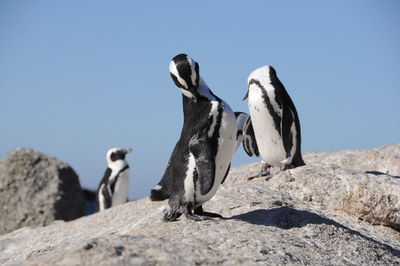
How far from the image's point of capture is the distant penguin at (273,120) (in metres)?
7.80

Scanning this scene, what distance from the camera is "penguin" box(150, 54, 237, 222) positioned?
5129mm

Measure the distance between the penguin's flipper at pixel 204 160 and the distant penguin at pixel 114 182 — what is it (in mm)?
8641

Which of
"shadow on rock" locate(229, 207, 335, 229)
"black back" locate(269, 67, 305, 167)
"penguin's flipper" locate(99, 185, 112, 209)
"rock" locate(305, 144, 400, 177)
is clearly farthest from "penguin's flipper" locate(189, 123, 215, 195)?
"penguin's flipper" locate(99, 185, 112, 209)

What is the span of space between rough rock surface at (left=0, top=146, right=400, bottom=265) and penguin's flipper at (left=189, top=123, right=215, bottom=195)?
0.33 meters

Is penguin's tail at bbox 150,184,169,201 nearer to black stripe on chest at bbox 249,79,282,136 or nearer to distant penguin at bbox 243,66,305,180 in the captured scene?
distant penguin at bbox 243,66,305,180

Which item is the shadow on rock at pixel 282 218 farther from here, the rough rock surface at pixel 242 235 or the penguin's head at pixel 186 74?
the penguin's head at pixel 186 74

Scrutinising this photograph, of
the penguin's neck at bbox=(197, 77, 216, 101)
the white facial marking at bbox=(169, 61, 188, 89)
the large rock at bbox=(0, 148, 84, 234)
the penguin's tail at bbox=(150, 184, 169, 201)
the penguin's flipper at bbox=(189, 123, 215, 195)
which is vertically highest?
the white facial marking at bbox=(169, 61, 188, 89)

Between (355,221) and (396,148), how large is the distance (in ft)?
13.5

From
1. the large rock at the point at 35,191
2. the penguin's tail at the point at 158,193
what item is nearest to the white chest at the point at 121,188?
the large rock at the point at 35,191

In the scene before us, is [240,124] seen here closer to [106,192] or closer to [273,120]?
[273,120]

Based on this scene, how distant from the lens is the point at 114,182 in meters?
13.6

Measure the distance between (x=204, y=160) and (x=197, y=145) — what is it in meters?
0.15

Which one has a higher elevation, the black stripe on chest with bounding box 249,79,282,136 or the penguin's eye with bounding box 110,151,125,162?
the black stripe on chest with bounding box 249,79,282,136

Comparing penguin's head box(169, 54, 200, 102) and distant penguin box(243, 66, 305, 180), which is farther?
distant penguin box(243, 66, 305, 180)
